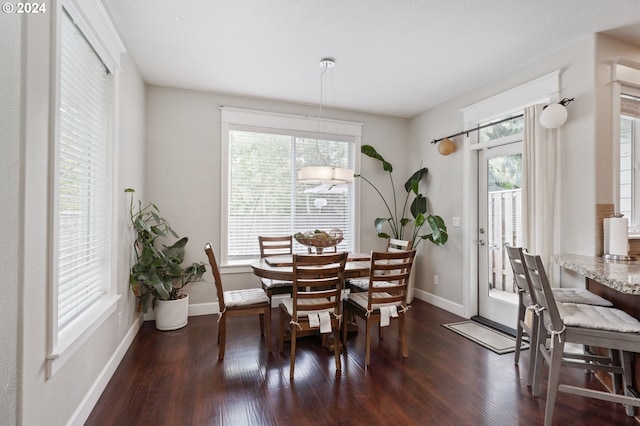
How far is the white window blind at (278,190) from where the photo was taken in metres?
4.08

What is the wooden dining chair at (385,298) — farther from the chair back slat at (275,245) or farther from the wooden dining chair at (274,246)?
the chair back slat at (275,245)

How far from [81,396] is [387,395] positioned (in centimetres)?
194

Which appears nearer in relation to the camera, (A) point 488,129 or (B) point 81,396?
(B) point 81,396

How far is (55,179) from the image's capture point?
61.3 inches

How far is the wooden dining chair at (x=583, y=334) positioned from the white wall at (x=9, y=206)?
2.60 meters

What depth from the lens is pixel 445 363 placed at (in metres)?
2.65

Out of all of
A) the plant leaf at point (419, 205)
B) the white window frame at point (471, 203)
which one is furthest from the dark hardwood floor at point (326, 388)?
the plant leaf at point (419, 205)

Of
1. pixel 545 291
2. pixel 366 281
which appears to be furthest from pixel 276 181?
pixel 545 291

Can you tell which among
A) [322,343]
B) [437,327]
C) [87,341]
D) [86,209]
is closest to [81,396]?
[87,341]

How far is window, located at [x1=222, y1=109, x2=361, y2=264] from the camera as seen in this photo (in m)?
4.07

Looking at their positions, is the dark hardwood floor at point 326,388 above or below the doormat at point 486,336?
below

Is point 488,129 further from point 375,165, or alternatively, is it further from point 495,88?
point 375,165

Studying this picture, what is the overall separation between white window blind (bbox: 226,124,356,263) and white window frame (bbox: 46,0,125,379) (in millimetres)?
1610

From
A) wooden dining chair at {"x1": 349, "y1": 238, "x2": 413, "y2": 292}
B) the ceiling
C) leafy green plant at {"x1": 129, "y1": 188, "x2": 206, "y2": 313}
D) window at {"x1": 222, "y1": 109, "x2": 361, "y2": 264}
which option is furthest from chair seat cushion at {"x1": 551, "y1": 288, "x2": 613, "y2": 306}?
leafy green plant at {"x1": 129, "y1": 188, "x2": 206, "y2": 313}
